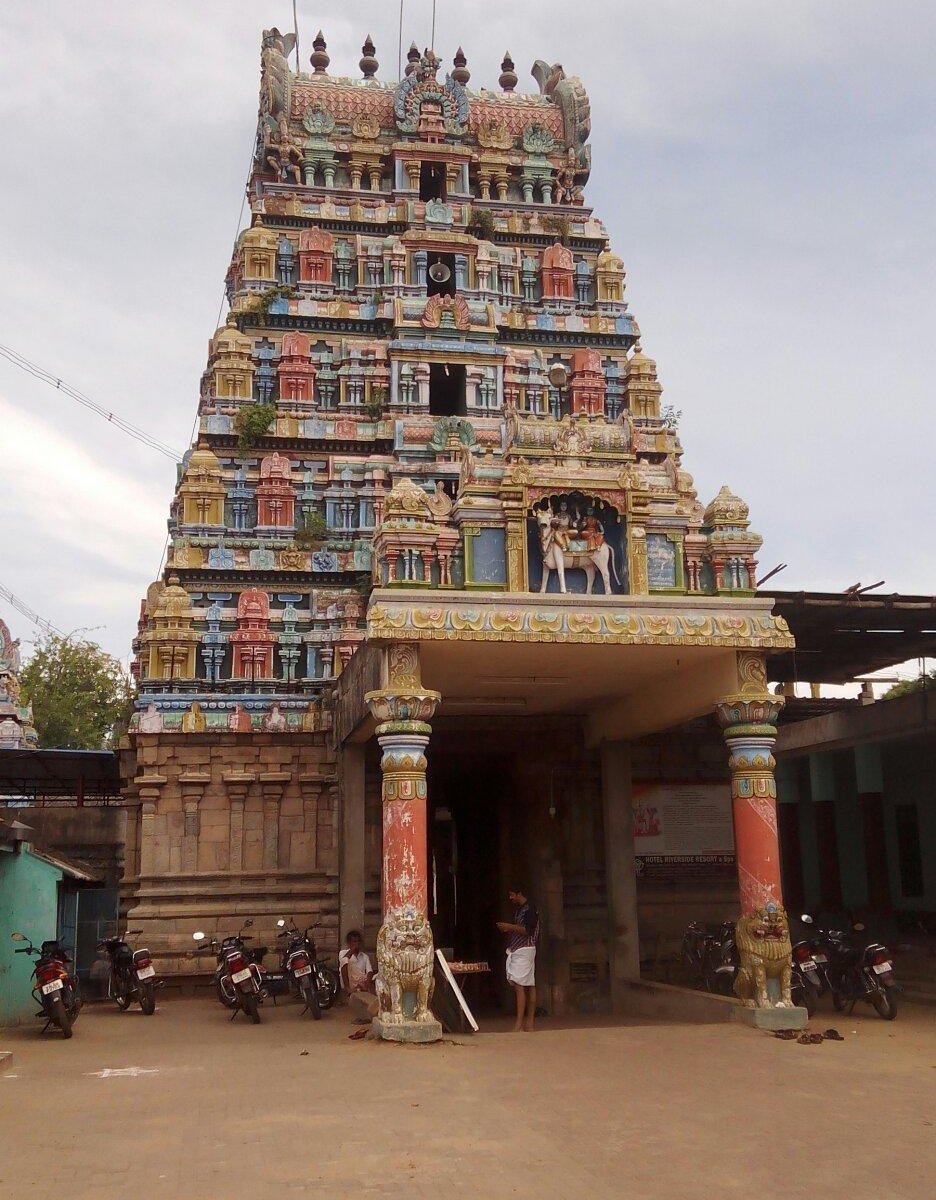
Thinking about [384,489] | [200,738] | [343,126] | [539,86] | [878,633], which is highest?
[539,86]

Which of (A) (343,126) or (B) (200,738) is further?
(A) (343,126)

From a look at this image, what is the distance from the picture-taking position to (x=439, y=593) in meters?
12.8

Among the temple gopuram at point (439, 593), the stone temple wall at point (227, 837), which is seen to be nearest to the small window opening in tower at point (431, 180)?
the temple gopuram at point (439, 593)

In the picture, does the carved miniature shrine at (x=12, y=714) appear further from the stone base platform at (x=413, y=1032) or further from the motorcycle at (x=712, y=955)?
the stone base platform at (x=413, y=1032)

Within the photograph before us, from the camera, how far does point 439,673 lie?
14617mm

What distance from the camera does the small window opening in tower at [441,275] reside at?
943 inches

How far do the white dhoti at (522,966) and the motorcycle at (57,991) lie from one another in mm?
5060

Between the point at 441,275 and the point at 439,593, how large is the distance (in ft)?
42.5

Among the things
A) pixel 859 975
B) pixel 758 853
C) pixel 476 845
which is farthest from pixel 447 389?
pixel 859 975

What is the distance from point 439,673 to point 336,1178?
827 cm

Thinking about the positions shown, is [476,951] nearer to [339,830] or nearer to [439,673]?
[339,830]

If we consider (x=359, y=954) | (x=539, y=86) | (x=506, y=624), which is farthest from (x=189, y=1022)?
(x=539, y=86)

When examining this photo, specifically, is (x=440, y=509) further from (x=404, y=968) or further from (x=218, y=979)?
(x=218, y=979)

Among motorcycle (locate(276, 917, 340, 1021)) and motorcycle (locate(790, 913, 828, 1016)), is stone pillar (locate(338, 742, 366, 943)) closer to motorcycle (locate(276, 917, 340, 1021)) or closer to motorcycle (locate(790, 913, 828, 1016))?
motorcycle (locate(276, 917, 340, 1021))
